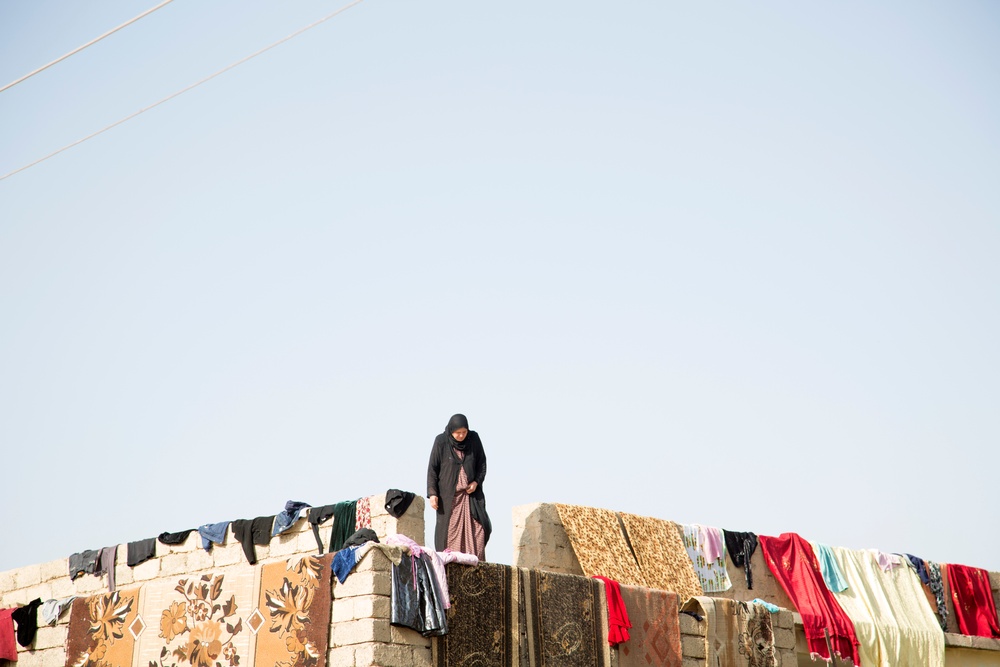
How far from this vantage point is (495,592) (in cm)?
879

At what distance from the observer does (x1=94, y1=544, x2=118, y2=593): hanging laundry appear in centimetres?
1171

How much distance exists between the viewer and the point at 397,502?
989cm

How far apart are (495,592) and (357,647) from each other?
1.29m

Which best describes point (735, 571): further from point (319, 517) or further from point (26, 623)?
point (26, 623)

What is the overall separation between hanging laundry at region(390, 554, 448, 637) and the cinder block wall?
7 centimetres

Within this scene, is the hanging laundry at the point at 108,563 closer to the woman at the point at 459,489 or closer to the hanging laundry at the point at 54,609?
the hanging laundry at the point at 54,609

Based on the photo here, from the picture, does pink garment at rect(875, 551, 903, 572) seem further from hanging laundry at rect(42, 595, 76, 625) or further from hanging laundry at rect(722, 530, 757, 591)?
hanging laundry at rect(42, 595, 76, 625)

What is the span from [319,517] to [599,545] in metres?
2.94

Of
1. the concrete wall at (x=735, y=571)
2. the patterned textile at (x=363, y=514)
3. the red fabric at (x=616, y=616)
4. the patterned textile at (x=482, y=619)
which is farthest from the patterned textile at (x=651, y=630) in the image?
the patterned textile at (x=363, y=514)

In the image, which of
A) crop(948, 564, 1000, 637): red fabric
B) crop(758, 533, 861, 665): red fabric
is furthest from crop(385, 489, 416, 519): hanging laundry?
crop(948, 564, 1000, 637): red fabric

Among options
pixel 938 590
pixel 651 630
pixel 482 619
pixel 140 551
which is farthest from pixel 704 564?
pixel 140 551

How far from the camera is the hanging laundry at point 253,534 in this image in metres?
10.7

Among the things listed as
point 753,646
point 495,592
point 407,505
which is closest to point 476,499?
point 407,505

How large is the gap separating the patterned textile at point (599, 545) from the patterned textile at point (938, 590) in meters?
5.28
